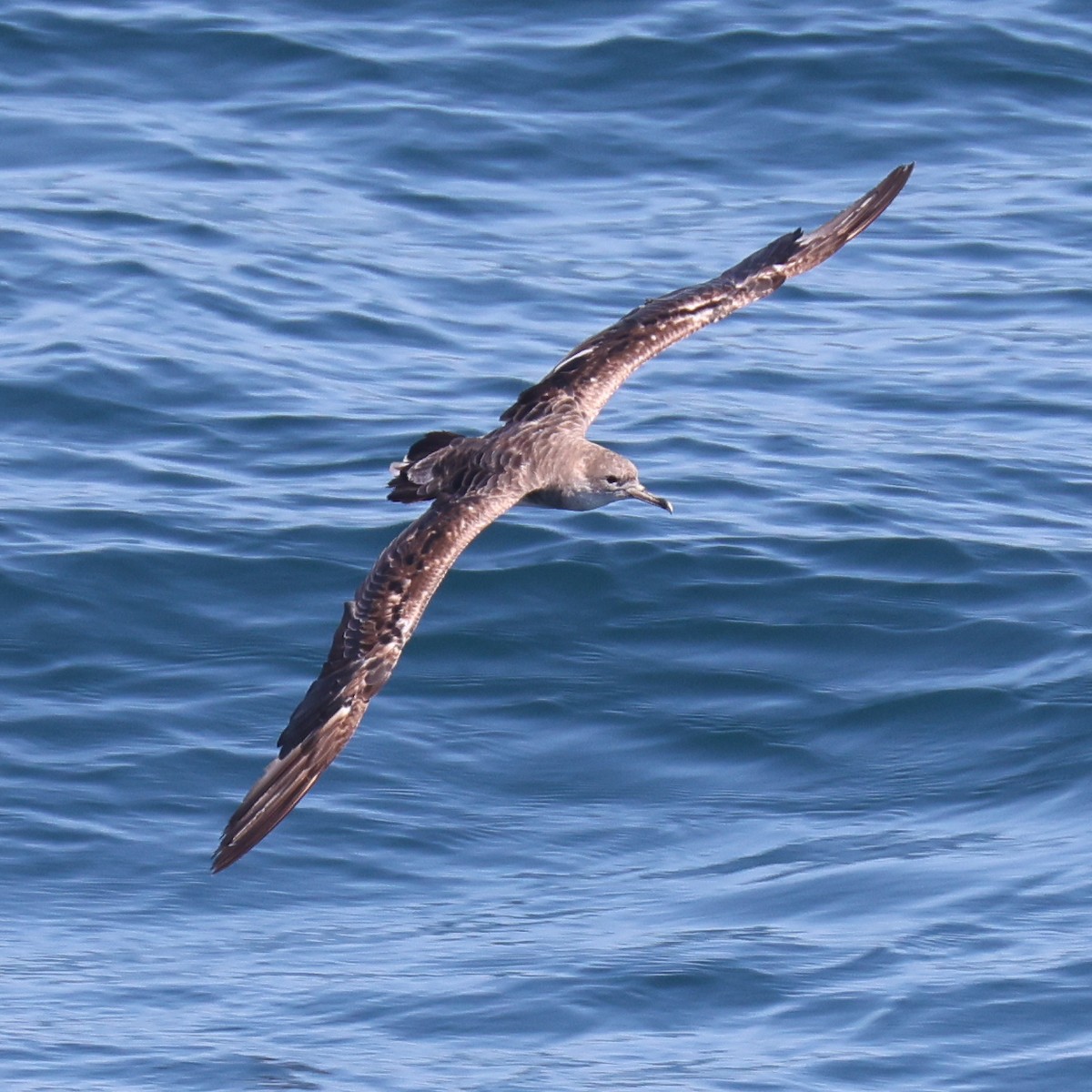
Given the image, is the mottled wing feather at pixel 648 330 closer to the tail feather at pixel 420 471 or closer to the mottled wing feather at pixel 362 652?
the tail feather at pixel 420 471

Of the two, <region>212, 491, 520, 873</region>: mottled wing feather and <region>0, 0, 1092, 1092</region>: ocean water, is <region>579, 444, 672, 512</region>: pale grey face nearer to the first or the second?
<region>212, 491, 520, 873</region>: mottled wing feather

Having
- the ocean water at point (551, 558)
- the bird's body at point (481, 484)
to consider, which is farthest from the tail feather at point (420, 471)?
the ocean water at point (551, 558)

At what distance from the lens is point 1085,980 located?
735 centimetres

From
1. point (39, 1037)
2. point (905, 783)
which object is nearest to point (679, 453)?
point (905, 783)

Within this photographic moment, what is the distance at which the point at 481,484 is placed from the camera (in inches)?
296

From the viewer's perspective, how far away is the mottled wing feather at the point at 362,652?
651 centimetres

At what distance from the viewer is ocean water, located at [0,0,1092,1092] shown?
7.48 meters

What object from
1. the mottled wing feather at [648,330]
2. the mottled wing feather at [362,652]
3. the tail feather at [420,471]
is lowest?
the mottled wing feather at [362,652]

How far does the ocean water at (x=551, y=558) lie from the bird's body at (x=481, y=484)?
3.92 feet

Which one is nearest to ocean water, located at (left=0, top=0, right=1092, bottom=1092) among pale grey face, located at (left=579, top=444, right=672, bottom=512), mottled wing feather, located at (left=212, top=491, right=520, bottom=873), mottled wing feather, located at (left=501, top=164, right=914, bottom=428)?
mottled wing feather, located at (left=212, top=491, right=520, bottom=873)

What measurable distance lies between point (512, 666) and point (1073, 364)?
4552 mm

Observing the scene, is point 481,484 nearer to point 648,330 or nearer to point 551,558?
point 648,330

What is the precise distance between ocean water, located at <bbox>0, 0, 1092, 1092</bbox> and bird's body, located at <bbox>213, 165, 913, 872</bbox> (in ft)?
3.92

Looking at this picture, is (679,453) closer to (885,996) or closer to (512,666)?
(512,666)
